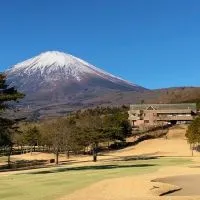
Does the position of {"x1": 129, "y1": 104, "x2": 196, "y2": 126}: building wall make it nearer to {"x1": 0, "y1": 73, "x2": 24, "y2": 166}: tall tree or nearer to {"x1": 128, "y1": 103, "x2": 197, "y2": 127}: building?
{"x1": 128, "y1": 103, "x2": 197, "y2": 127}: building

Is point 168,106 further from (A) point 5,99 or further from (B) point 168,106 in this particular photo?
(A) point 5,99

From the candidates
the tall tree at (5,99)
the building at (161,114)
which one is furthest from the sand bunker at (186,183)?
the building at (161,114)

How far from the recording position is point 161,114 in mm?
184000

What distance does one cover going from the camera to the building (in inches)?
6909

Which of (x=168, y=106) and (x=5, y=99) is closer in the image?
(x=5, y=99)

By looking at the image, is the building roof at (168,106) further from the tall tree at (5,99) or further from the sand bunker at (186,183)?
the sand bunker at (186,183)

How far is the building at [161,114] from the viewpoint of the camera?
175500mm

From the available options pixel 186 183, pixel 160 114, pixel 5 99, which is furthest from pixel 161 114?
pixel 186 183

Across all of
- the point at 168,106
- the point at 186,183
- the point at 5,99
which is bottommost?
the point at 186,183

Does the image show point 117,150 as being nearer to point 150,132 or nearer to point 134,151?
point 134,151

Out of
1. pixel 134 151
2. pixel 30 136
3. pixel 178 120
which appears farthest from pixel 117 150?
pixel 178 120

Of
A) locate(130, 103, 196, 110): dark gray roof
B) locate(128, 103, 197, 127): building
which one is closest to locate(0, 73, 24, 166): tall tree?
locate(128, 103, 197, 127): building

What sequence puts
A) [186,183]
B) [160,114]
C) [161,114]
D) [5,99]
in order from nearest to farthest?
[186,183], [5,99], [160,114], [161,114]

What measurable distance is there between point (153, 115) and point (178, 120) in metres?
13.4
